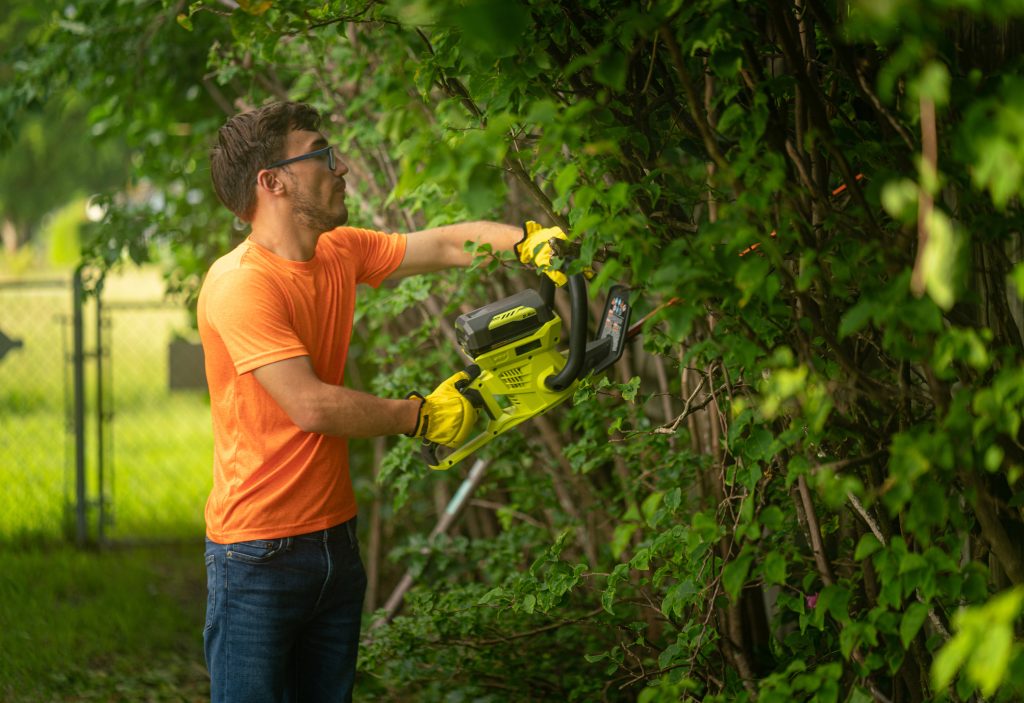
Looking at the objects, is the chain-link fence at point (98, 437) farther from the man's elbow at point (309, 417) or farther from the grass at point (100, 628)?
the man's elbow at point (309, 417)

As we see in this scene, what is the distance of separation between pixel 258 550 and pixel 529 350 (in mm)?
845

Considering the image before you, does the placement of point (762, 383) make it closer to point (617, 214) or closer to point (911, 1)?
point (617, 214)

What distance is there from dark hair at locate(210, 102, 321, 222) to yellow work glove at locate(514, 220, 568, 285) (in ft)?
2.18

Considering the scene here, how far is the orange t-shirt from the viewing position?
2691 millimetres

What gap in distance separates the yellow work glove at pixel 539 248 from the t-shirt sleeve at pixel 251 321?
0.63m

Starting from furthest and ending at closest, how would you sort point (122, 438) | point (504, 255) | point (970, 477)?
point (122, 438) < point (504, 255) < point (970, 477)

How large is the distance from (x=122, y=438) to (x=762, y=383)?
365 inches

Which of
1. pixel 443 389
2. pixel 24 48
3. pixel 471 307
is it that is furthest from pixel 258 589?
pixel 24 48

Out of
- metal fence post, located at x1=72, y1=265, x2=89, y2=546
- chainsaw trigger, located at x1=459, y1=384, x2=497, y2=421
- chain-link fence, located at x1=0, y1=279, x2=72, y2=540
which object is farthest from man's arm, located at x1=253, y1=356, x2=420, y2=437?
metal fence post, located at x1=72, y1=265, x2=89, y2=546

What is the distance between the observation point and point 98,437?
22.5 ft

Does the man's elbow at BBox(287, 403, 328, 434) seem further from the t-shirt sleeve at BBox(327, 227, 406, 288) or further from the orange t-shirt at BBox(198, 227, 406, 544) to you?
the t-shirt sleeve at BBox(327, 227, 406, 288)

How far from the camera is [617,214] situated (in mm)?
2088

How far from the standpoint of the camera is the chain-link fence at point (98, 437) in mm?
6719

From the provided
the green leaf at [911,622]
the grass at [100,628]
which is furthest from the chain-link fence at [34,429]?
the green leaf at [911,622]
